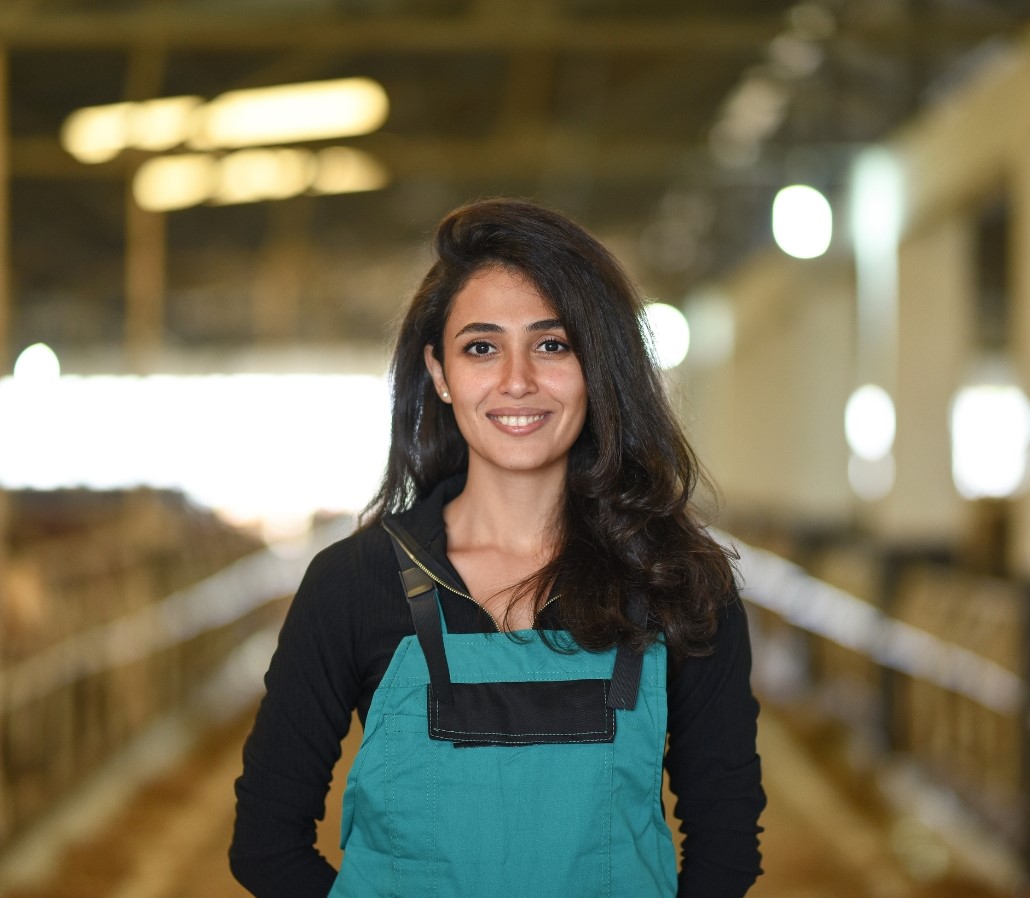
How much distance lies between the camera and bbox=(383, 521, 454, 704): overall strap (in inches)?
55.6

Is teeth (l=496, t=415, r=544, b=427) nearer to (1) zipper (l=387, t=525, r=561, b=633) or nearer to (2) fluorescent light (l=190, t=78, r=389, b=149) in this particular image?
(1) zipper (l=387, t=525, r=561, b=633)

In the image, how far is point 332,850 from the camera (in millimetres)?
4383

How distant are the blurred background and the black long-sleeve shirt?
0.34 m

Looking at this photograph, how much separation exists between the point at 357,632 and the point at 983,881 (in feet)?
12.3

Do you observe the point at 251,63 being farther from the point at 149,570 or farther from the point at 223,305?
the point at 223,305

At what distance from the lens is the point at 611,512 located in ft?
5.16

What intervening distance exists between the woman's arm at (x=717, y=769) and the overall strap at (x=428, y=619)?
245 millimetres

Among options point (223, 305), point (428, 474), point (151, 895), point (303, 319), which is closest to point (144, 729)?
point (151, 895)

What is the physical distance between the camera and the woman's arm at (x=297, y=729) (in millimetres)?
1453

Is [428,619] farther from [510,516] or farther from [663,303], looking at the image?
[663,303]

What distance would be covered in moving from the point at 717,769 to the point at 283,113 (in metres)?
7.06

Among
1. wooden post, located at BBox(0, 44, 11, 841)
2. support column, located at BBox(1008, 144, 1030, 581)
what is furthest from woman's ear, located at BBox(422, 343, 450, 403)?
support column, located at BBox(1008, 144, 1030, 581)

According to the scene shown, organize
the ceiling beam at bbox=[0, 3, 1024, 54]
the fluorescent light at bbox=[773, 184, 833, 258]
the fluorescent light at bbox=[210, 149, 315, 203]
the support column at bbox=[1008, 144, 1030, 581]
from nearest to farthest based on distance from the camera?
the support column at bbox=[1008, 144, 1030, 581], the ceiling beam at bbox=[0, 3, 1024, 54], the fluorescent light at bbox=[773, 184, 833, 258], the fluorescent light at bbox=[210, 149, 315, 203]

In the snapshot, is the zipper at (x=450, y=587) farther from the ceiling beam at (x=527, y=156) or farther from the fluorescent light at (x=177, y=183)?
the fluorescent light at (x=177, y=183)
